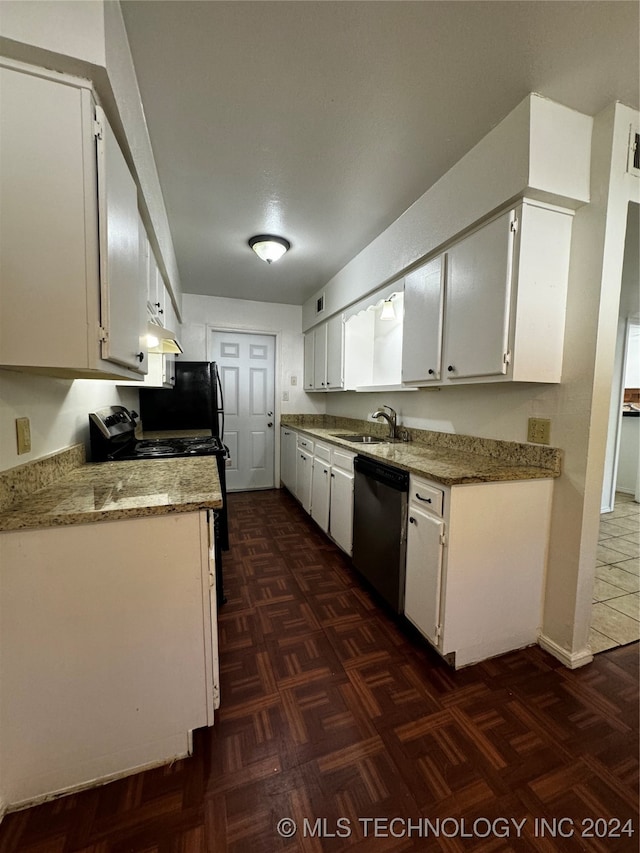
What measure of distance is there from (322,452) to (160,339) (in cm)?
160

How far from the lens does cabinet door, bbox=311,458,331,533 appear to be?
2.87 meters

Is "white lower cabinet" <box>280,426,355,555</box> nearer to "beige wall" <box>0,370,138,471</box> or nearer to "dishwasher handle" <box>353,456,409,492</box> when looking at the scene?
"dishwasher handle" <box>353,456,409,492</box>

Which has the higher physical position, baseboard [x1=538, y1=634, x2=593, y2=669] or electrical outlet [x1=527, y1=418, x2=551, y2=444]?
electrical outlet [x1=527, y1=418, x2=551, y2=444]

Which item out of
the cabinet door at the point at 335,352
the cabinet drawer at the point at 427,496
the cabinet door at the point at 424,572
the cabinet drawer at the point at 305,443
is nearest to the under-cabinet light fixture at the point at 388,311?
the cabinet door at the point at 335,352

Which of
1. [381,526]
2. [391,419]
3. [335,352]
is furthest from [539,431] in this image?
[335,352]

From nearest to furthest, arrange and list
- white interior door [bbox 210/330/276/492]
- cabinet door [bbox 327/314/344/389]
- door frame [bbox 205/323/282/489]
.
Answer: cabinet door [bbox 327/314/344/389]
door frame [bbox 205/323/282/489]
white interior door [bbox 210/330/276/492]

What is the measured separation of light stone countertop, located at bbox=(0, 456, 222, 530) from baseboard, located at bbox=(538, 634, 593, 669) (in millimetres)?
1790

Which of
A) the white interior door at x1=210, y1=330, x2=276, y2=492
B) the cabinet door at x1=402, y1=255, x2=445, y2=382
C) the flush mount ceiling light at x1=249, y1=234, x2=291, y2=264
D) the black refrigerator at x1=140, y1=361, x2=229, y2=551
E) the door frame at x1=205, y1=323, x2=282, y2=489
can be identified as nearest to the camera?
the cabinet door at x1=402, y1=255, x2=445, y2=382

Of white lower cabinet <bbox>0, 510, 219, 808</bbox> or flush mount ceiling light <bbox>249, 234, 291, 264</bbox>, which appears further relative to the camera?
flush mount ceiling light <bbox>249, 234, 291, 264</bbox>

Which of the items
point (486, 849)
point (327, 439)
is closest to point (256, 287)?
point (327, 439)

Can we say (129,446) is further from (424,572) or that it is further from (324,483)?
(424,572)

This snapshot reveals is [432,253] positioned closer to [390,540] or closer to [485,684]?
[390,540]

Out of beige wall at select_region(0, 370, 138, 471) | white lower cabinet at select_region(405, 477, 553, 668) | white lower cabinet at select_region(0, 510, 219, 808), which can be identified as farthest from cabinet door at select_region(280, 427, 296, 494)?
white lower cabinet at select_region(0, 510, 219, 808)

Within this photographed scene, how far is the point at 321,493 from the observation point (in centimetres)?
302
